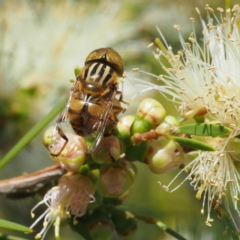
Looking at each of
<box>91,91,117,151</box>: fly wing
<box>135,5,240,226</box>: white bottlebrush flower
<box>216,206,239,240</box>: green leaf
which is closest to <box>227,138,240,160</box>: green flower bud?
<box>135,5,240,226</box>: white bottlebrush flower

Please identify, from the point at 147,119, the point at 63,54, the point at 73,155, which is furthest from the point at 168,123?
the point at 63,54

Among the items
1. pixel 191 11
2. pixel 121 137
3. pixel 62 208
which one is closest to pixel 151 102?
pixel 121 137

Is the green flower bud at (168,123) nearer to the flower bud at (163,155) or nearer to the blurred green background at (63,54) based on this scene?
the flower bud at (163,155)

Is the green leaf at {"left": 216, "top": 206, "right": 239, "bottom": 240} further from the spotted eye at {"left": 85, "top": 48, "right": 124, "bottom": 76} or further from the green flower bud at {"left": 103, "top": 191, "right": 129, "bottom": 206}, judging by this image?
the spotted eye at {"left": 85, "top": 48, "right": 124, "bottom": 76}

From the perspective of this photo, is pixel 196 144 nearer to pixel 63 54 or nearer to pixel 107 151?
pixel 107 151

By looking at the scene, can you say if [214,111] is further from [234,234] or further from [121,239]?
[121,239]

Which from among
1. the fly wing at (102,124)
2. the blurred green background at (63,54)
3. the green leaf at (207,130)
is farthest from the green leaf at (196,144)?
the blurred green background at (63,54)
